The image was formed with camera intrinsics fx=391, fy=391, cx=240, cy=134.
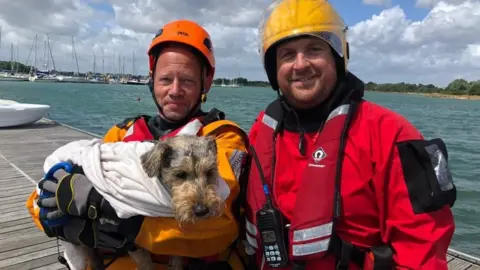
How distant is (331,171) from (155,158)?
4.24 ft

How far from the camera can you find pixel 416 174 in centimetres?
251

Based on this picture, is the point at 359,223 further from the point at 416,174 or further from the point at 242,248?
the point at 242,248

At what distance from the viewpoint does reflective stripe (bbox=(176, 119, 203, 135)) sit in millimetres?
3514

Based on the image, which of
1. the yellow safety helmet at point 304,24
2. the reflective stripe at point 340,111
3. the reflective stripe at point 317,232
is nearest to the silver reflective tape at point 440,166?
the reflective stripe at point 340,111

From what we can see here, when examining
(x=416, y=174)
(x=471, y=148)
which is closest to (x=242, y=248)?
(x=416, y=174)

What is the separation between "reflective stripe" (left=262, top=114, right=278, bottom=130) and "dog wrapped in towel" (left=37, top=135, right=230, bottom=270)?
52cm

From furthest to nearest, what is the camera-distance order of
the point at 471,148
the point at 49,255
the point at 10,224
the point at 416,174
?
1. the point at 471,148
2. the point at 10,224
3. the point at 49,255
4. the point at 416,174

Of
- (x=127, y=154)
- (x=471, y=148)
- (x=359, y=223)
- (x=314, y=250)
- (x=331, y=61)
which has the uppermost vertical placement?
(x=331, y=61)

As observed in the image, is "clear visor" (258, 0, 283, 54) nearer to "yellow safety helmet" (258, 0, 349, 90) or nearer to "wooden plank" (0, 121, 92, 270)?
"yellow safety helmet" (258, 0, 349, 90)

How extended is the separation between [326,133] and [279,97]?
718 millimetres

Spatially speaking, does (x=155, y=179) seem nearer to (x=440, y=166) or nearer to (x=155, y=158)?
(x=155, y=158)

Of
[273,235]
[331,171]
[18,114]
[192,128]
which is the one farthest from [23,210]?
[18,114]

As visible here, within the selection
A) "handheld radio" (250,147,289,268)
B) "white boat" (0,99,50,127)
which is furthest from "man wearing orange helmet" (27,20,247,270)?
"white boat" (0,99,50,127)

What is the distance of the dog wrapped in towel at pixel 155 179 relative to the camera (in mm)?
2766
